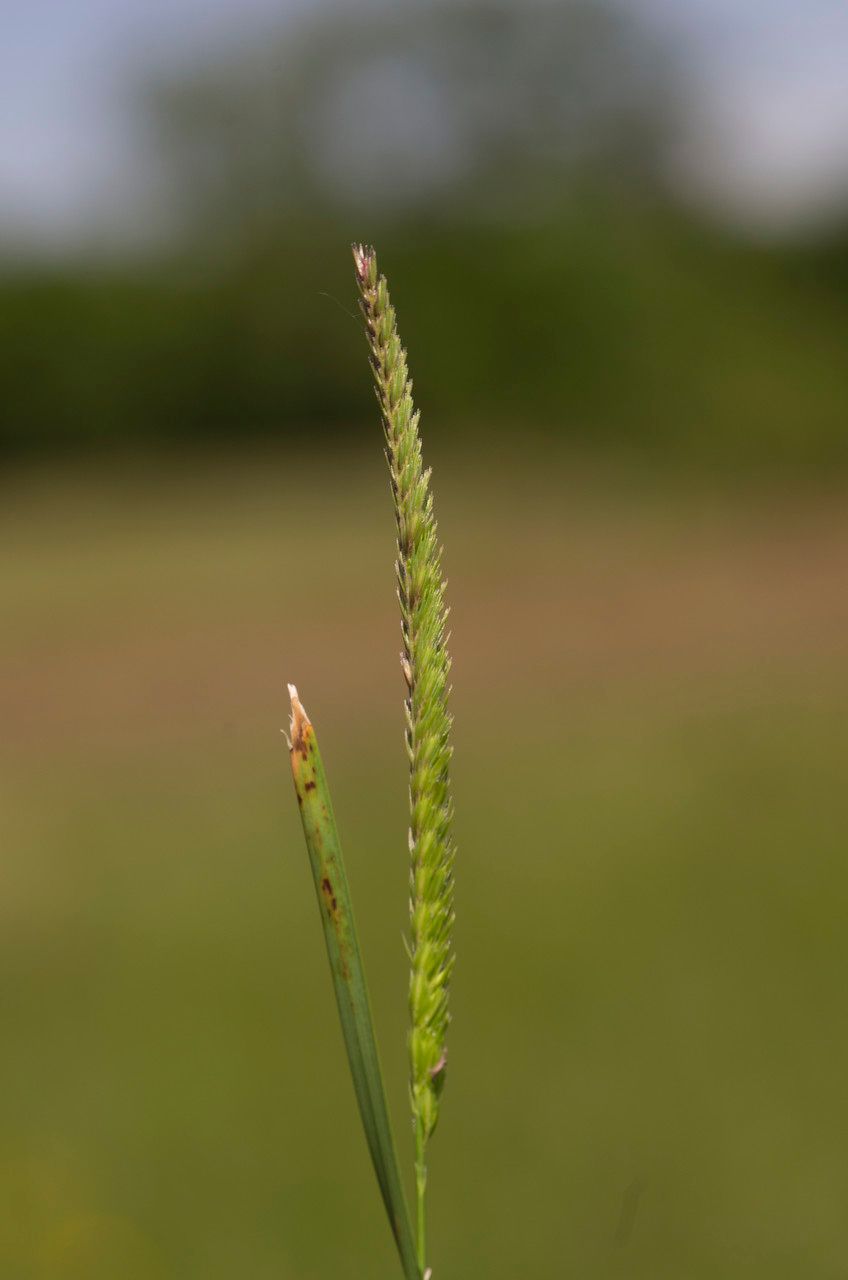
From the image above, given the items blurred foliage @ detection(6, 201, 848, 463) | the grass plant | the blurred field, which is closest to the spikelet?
the grass plant

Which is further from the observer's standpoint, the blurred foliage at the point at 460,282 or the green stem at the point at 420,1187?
the blurred foliage at the point at 460,282

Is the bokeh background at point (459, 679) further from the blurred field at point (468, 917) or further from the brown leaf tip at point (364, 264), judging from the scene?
the brown leaf tip at point (364, 264)

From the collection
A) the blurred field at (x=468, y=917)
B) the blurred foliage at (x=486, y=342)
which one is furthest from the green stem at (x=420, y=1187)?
the blurred foliage at (x=486, y=342)

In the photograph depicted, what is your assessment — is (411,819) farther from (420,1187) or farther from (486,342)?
(486,342)

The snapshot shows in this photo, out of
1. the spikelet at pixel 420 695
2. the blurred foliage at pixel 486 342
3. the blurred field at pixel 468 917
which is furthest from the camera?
the blurred foliage at pixel 486 342

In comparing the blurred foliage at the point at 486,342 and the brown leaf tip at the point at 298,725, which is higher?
the blurred foliage at the point at 486,342

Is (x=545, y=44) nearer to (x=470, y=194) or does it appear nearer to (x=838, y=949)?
Result: (x=470, y=194)
